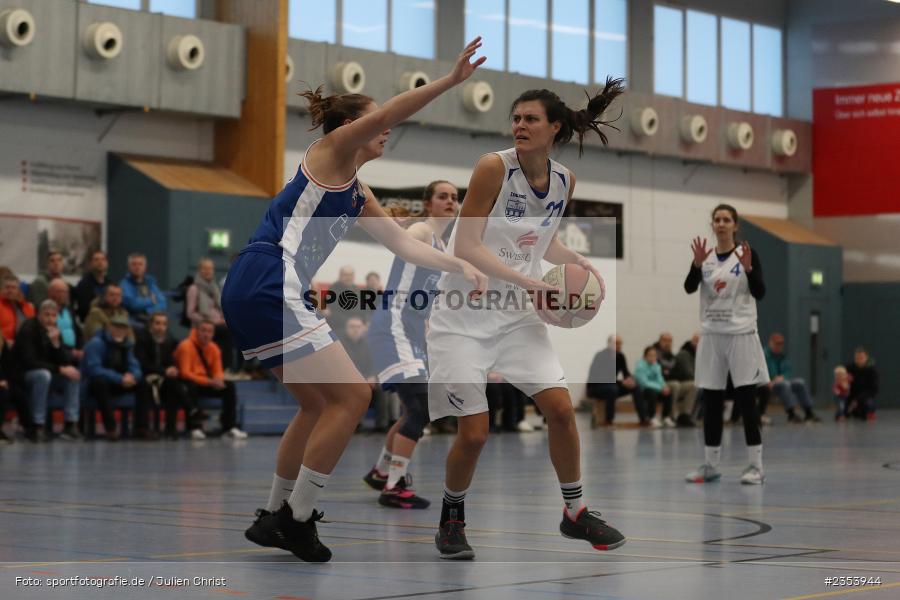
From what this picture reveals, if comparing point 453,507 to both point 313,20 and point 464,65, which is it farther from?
point 313,20

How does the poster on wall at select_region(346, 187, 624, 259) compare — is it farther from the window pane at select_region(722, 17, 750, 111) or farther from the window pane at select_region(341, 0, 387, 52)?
the window pane at select_region(722, 17, 750, 111)

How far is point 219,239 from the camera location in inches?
823

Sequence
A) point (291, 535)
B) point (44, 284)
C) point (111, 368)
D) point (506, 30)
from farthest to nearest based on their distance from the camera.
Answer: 1. point (506, 30)
2. point (44, 284)
3. point (111, 368)
4. point (291, 535)

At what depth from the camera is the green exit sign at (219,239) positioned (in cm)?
2083

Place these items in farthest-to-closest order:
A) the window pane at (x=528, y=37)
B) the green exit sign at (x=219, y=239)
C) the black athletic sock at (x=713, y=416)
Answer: the window pane at (x=528, y=37) < the green exit sign at (x=219, y=239) < the black athletic sock at (x=713, y=416)

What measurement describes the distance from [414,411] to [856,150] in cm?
2478

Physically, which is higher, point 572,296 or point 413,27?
point 413,27

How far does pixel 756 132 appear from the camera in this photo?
30.2m

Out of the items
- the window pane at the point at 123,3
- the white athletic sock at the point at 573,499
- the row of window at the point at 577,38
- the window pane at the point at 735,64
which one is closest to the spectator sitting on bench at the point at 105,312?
the window pane at the point at 123,3

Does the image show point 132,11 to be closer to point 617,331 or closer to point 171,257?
point 171,257

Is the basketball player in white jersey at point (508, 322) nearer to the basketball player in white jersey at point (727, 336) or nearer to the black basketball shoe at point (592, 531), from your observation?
the black basketball shoe at point (592, 531)

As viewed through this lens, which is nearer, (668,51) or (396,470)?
(396,470)

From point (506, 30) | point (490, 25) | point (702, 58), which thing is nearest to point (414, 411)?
point (490, 25)

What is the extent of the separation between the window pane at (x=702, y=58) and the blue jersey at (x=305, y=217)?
2484 cm
